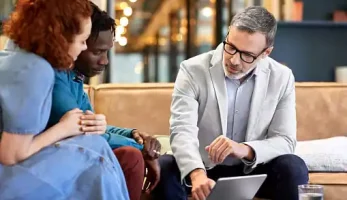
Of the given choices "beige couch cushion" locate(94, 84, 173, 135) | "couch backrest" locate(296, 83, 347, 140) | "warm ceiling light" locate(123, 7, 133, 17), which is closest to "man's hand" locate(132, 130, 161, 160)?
"beige couch cushion" locate(94, 84, 173, 135)

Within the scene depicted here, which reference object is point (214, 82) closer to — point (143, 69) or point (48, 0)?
point (48, 0)

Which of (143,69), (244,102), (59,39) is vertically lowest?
(143,69)

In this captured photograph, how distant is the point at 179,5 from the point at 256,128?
367 centimetres

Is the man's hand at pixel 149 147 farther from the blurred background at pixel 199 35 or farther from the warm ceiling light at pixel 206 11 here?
the warm ceiling light at pixel 206 11

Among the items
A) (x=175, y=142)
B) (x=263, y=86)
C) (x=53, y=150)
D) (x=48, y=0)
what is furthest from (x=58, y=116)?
(x=263, y=86)

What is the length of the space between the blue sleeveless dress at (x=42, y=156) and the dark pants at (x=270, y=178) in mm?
516

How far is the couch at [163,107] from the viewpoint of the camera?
9.55ft

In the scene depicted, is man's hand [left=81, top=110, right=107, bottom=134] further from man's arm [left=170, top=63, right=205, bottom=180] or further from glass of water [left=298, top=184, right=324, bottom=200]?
glass of water [left=298, top=184, right=324, bottom=200]

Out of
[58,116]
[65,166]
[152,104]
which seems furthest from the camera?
[152,104]

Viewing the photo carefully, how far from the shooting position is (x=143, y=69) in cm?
588

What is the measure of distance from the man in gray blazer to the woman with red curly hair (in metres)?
0.51

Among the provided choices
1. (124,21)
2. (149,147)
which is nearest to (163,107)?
(149,147)

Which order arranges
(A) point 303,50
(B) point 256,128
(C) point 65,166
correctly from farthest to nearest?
(A) point 303,50 → (B) point 256,128 → (C) point 65,166

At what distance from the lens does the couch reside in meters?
2.91
